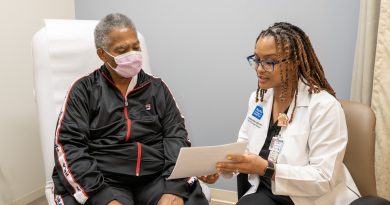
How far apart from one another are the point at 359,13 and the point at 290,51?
692 mm

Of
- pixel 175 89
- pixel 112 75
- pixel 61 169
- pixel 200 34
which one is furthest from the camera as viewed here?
pixel 175 89

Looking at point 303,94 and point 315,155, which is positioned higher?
point 303,94

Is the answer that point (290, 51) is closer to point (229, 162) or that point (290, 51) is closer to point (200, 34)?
point (229, 162)

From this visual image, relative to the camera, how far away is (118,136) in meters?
1.58

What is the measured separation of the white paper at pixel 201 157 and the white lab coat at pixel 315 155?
0.20m

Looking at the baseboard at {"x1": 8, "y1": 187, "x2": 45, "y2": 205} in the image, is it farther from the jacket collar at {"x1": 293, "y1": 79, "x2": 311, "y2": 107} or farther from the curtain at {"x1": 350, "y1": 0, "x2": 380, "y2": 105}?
the curtain at {"x1": 350, "y1": 0, "x2": 380, "y2": 105}

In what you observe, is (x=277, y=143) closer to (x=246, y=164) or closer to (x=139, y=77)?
(x=246, y=164)

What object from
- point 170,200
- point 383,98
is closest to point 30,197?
point 170,200

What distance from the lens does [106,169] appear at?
5.07 feet

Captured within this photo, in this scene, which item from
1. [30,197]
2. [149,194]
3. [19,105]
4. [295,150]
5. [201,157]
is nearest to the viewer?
[201,157]

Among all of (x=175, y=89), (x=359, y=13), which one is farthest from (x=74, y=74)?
(x=359, y=13)

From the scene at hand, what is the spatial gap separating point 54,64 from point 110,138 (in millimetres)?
480

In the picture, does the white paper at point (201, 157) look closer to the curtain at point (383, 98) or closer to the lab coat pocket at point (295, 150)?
the lab coat pocket at point (295, 150)

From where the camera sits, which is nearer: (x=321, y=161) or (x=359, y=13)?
(x=321, y=161)
